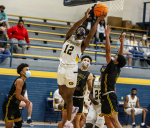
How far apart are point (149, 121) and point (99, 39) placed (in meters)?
4.71

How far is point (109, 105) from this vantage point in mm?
5727

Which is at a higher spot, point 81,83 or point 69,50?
point 69,50

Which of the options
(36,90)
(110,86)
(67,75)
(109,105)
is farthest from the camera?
(36,90)

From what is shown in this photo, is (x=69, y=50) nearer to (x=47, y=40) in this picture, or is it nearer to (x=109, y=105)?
(x=109, y=105)

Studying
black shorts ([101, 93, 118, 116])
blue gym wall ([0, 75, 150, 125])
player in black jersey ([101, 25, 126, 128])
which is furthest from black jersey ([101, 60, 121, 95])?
blue gym wall ([0, 75, 150, 125])

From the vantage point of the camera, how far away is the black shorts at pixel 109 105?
18.7 feet

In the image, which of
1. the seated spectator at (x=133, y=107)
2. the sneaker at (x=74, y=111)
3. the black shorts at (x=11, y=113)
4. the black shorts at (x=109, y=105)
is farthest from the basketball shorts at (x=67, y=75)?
the seated spectator at (x=133, y=107)

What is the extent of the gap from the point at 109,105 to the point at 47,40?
666 centimetres

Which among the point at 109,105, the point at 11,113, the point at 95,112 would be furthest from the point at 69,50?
the point at 95,112

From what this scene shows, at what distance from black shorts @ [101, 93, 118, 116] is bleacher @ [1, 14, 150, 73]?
4.15 meters

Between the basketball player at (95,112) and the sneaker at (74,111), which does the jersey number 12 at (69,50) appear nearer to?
the sneaker at (74,111)

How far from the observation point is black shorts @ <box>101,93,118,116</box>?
18.7 ft

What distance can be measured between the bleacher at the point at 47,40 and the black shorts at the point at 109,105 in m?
4.15

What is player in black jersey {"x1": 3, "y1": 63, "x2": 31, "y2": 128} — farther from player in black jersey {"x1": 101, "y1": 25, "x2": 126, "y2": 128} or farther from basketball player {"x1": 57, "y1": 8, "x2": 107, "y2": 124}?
player in black jersey {"x1": 101, "y1": 25, "x2": 126, "y2": 128}
